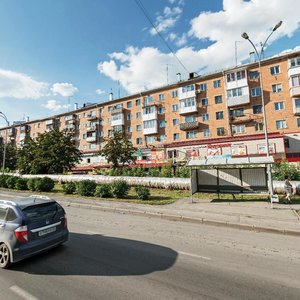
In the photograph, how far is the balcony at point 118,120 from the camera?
51375 millimetres

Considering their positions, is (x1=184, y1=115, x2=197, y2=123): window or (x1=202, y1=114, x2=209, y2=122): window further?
(x1=184, y1=115, x2=197, y2=123): window

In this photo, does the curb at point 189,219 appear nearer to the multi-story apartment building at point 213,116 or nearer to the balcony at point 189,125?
the multi-story apartment building at point 213,116

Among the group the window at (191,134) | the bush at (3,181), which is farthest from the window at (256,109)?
the bush at (3,181)

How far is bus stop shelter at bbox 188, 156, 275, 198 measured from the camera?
39.5 feet

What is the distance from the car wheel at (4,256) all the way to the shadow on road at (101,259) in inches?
7.1

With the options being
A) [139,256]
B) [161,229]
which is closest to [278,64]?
[161,229]

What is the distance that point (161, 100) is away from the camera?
155 ft

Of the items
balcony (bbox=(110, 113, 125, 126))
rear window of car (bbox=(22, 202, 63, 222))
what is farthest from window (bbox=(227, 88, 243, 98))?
rear window of car (bbox=(22, 202, 63, 222))

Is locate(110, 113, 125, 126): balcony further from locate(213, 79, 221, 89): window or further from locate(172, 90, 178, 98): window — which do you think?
locate(213, 79, 221, 89): window

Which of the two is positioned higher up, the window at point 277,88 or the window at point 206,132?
the window at point 277,88

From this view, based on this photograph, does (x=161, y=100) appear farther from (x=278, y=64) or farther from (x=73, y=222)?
(x=73, y=222)

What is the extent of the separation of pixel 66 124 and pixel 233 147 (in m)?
45.6

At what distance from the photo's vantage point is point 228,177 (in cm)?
1361

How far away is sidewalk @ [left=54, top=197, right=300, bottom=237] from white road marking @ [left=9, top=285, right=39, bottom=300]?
6474mm
